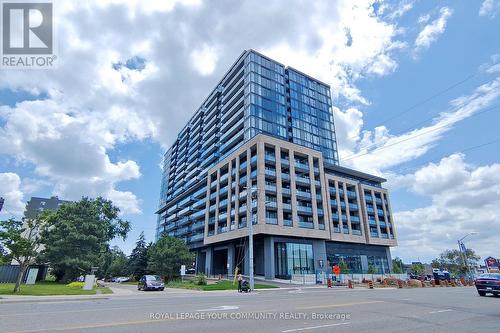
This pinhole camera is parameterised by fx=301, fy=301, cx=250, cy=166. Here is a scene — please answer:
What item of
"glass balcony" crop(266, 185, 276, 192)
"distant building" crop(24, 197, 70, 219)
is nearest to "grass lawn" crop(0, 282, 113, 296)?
"glass balcony" crop(266, 185, 276, 192)

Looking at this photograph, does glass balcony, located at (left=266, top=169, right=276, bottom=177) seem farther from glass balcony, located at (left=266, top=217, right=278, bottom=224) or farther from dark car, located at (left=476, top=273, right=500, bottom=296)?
dark car, located at (left=476, top=273, right=500, bottom=296)

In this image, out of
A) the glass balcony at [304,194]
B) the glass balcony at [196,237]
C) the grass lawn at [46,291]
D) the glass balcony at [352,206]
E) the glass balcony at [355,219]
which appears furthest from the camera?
the glass balcony at [196,237]

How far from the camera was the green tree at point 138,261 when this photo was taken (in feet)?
201

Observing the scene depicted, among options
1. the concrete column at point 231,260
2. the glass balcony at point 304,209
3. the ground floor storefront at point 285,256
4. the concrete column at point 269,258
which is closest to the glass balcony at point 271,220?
the concrete column at point 269,258

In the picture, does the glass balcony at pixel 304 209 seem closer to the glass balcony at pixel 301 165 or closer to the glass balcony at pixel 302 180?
the glass balcony at pixel 302 180

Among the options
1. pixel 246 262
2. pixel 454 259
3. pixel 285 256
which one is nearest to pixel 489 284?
pixel 285 256

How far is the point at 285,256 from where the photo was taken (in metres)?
48.2

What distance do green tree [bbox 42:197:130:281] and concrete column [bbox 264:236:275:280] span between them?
25.0 m

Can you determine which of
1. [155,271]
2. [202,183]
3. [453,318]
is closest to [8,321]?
[453,318]

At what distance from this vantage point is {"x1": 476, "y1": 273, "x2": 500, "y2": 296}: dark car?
2027 centimetres

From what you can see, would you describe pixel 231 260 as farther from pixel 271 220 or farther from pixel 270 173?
pixel 270 173

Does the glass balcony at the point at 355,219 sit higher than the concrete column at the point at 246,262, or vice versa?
the glass balcony at the point at 355,219

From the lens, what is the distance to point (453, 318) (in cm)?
1059

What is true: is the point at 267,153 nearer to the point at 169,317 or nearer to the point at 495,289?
the point at 495,289
